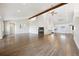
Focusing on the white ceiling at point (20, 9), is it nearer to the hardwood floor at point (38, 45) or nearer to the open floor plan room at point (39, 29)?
the open floor plan room at point (39, 29)

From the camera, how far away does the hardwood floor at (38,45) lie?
98.7 inches

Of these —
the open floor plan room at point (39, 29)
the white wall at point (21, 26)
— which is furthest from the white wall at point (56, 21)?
the white wall at point (21, 26)

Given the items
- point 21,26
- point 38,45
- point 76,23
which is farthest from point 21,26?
point 76,23

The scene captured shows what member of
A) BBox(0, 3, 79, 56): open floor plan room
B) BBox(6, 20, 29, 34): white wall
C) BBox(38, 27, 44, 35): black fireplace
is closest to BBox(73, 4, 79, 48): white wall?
BBox(0, 3, 79, 56): open floor plan room

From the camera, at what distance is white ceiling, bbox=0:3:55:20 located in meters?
2.54

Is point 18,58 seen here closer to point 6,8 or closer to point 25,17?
point 25,17

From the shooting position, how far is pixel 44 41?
264 centimetres

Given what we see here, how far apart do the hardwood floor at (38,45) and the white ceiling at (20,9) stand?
1.36 ft

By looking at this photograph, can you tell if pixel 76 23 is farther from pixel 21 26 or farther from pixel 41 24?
pixel 21 26

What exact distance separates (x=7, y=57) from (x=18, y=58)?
218 millimetres

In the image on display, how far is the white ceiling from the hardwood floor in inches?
16.3

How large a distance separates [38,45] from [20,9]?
2.69 ft

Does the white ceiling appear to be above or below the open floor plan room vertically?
above

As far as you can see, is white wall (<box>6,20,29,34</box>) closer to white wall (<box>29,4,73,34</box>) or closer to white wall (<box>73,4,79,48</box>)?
white wall (<box>29,4,73,34</box>)
